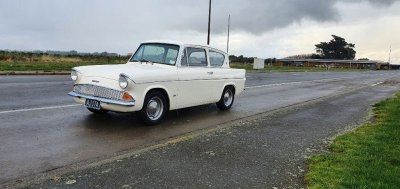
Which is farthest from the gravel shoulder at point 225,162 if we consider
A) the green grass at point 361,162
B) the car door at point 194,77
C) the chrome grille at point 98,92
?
the chrome grille at point 98,92

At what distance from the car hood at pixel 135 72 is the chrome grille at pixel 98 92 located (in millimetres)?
227

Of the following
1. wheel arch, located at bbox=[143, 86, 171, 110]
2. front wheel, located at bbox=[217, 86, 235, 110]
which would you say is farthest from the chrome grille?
front wheel, located at bbox=[217, 86, 235, 110]

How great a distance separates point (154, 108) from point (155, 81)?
58 cm

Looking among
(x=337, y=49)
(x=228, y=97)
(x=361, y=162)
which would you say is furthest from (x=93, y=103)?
(x=337, y=49)

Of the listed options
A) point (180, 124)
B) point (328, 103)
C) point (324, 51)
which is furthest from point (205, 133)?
point (324, 51)

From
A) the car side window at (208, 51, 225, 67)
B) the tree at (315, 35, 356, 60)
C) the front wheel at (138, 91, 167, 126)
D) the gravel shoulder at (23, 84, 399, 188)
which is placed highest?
the tree at (315, 35, 356, 60)

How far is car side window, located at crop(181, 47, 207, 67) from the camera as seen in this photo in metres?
9.72

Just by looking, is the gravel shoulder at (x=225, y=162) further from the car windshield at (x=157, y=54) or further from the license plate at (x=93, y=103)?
the car windshield at (x=157, y=54)

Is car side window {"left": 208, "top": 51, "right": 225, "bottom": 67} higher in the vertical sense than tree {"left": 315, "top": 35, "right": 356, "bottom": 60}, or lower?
lower

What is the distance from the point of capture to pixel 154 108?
8.80m

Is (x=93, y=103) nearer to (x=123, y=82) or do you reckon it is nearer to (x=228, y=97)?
(x=123, y=82)

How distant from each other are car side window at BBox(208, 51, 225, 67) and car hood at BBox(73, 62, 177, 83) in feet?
5.35

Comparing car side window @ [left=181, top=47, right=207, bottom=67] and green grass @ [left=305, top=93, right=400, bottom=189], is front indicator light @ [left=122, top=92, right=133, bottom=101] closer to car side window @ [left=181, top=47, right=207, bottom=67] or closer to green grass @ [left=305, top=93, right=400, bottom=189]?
car side window @ [left=181, top=47, right=207, bottom=67]

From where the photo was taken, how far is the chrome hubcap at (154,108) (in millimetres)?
8682
